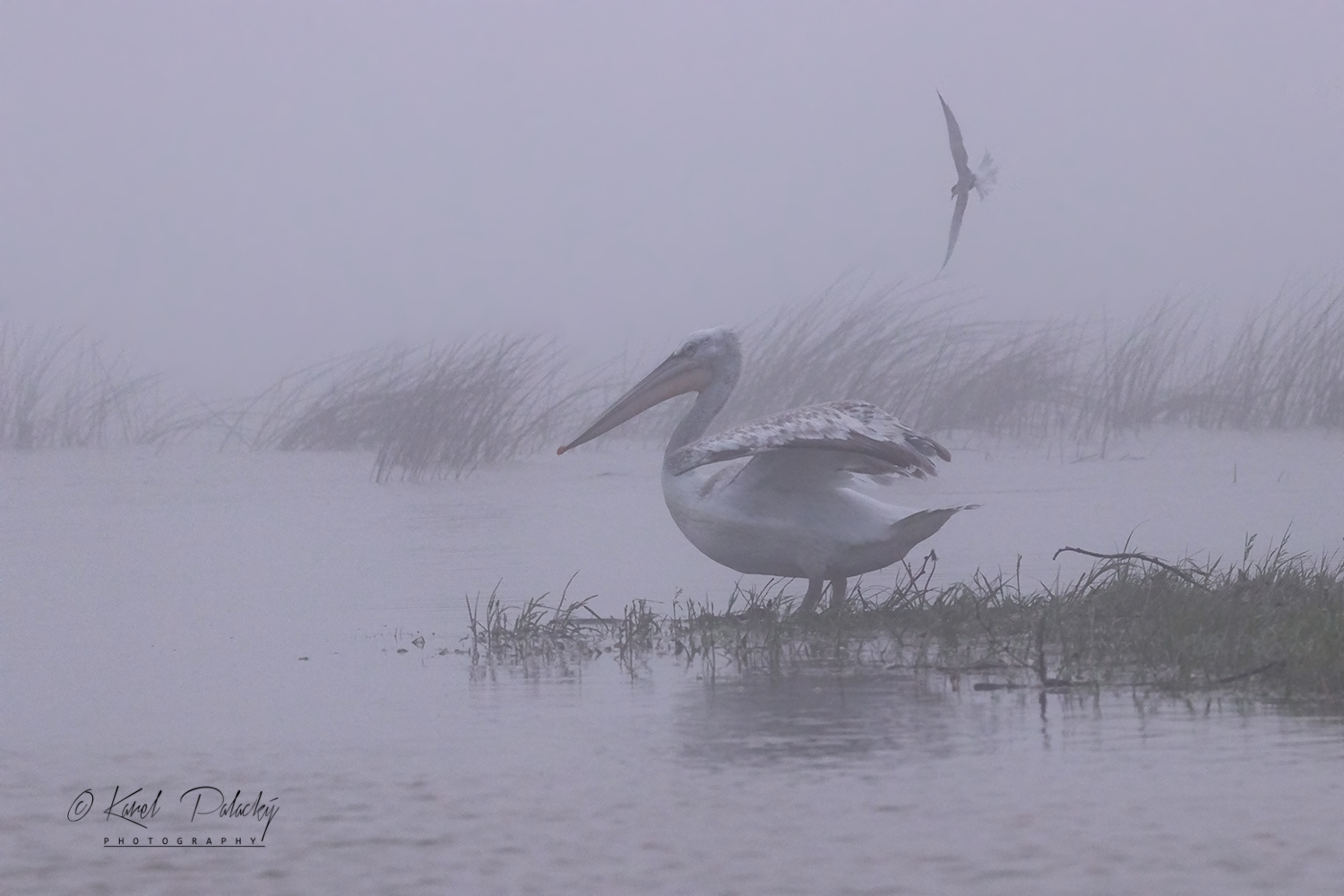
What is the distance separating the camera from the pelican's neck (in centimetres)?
659

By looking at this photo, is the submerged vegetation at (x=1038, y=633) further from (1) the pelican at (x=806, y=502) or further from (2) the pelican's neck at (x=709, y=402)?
(2) the pelican's neck at (x=709, y=402)

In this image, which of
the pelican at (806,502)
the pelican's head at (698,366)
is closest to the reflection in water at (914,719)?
the pelican at (806,502)

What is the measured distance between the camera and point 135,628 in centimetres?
646

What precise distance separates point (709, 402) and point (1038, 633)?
235 cm

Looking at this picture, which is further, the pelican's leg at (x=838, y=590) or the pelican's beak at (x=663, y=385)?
the pelican's beak at (x=663, y=385)

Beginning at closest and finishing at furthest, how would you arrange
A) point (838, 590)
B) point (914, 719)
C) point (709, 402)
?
point (914, 719) → point (838, 590) → point (709, 402)

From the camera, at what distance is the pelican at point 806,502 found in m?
5.75

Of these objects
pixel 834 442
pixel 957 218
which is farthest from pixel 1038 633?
pixel 957 218

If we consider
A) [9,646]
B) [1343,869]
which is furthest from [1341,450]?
[1343,869]

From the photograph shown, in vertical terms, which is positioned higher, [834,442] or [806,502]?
[834,442]

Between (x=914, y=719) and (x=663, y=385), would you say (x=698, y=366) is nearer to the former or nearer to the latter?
(x=663, y=385)

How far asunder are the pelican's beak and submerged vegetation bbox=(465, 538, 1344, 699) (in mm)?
1030

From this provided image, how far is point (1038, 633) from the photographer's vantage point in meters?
4.73

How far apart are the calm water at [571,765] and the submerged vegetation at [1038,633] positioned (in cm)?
17
